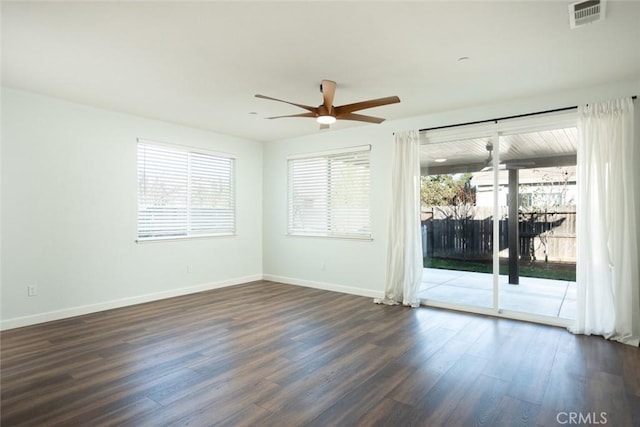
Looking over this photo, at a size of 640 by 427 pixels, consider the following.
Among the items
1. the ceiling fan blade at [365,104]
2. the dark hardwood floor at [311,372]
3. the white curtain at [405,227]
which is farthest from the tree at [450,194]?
the ceiling fan blade at [365,104]

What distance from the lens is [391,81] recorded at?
12.3 ft

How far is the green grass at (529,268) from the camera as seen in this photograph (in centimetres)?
426

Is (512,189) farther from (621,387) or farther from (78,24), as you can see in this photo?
(78,24)

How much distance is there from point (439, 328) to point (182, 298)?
12.3 feet

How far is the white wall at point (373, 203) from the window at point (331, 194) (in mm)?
143

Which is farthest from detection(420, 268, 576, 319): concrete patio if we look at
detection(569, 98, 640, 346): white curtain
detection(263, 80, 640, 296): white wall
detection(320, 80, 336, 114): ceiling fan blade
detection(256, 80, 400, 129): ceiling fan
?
detection(320, 80, 336, 114): ceiling fan blade

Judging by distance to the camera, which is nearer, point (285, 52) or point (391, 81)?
point (285, 52)

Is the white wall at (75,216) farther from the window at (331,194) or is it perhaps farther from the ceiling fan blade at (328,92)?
the ceiling fan blade at (328,92)

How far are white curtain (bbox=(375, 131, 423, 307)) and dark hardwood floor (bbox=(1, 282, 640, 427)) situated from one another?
64 centimetres

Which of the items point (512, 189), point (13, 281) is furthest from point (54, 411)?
point (512, 189)

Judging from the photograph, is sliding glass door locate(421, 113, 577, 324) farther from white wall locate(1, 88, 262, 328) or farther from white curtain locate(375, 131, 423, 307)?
white wall locate(1, 88, 262, 328)

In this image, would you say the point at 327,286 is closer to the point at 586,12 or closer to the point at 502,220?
the point at 502,220

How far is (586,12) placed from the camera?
2.42 metres

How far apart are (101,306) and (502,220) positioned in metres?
5.40
